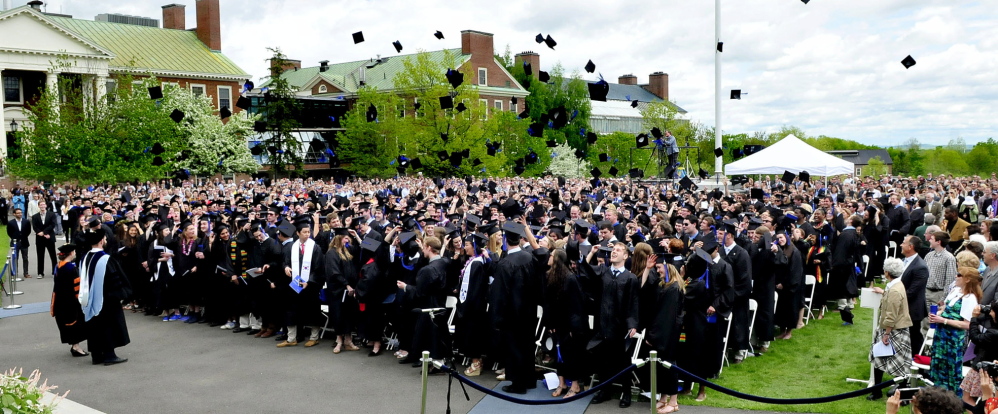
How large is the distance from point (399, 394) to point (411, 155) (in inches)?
1479

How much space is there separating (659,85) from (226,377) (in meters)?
107

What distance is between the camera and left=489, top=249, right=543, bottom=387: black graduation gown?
787 centimetres

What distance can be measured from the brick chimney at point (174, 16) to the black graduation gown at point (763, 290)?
60353 millimetres

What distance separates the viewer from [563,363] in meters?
7.96

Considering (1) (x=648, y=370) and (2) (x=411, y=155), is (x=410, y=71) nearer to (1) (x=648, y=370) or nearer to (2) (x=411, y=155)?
(2) (x=411, y=155)

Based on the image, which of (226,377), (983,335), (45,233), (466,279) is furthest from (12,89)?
(983,335)

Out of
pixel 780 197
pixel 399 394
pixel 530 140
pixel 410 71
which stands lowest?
pixel 399 394

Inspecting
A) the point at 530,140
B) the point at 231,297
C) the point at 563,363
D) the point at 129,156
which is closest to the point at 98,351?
the point at 231,297

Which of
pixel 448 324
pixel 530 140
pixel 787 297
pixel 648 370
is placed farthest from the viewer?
pixel 530 140

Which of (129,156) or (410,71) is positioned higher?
(410,71)

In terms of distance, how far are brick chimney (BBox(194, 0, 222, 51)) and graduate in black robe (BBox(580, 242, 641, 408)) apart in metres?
56.6

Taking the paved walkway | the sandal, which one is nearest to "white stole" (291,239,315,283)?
the paved walkway

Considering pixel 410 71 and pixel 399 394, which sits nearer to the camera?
pixel 399 394

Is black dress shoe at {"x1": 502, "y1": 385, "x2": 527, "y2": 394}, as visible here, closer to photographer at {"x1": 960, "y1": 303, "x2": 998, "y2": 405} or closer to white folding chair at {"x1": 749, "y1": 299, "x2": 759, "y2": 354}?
white folding chair at {"x1": 749, "y1": 299, "x2": 759, "y2": 354}
